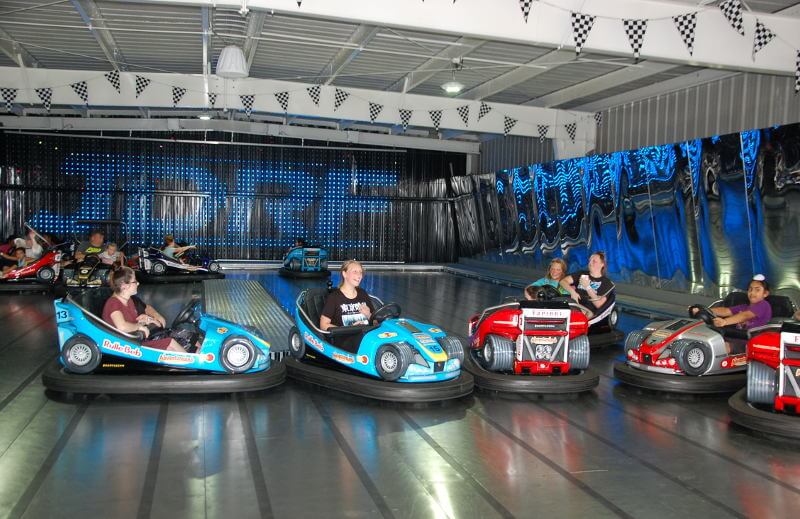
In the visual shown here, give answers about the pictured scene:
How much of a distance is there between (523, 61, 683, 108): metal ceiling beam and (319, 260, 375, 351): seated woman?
5.73m

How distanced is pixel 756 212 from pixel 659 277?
8.00ft

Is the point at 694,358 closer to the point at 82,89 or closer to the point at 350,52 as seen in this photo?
the point at 350,52

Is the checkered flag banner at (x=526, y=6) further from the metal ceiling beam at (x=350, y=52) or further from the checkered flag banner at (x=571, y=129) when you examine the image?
the checkered flag banner at (x=571, y=129)

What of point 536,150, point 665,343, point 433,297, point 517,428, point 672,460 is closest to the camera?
point 672,460

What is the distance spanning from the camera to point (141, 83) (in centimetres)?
1208

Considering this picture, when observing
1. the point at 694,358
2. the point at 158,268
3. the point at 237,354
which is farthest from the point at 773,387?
the point at 158,268

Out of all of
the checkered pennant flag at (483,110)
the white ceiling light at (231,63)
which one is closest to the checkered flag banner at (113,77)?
the white ceiling light at (231,63)

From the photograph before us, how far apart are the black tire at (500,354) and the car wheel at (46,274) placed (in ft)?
28.2

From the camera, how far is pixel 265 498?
3432mm

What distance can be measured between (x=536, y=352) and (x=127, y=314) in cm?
292

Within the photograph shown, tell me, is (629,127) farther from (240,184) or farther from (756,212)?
(240,184)

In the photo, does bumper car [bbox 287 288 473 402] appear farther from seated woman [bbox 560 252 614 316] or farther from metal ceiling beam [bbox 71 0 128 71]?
metal ceiling beam [bbox 71 0 128 71]

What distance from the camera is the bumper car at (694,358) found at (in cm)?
561

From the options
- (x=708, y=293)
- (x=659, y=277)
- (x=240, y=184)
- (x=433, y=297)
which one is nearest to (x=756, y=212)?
(x=708, y=293)
